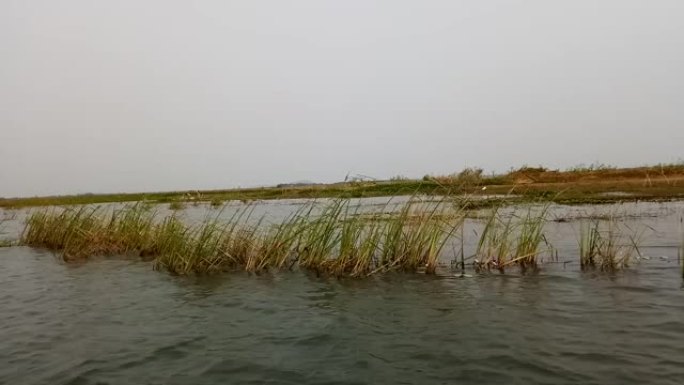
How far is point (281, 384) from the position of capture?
4.58m

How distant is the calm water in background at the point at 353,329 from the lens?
4.79 meters

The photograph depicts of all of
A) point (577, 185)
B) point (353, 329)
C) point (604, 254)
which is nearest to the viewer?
point (353, 329)

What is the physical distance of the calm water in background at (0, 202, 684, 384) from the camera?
479cm

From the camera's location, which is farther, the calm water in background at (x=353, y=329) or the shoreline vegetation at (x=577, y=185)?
the shoreline vegetation at (x=577, y=185)

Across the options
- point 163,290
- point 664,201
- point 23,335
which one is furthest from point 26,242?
point 664,201

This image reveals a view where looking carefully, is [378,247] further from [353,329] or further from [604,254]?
[604,254]

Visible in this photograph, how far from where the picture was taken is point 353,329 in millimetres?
6281

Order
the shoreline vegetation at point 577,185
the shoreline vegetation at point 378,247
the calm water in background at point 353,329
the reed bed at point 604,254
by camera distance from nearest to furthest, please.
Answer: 1. the calm water in background at point 353,329
2. the reed bed at point 604,254
3. the shoreline vegetation at point 378,247
4. the shoreline vegetation at point 577,185

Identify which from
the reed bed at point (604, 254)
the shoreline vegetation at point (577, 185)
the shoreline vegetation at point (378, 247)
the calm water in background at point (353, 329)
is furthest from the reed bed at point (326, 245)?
the shoreline vegetation at point (577, 185)

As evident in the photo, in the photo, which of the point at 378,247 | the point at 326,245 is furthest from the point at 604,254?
the point at 326,245

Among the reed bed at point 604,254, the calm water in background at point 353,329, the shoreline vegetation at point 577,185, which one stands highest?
the shoreline vegetation at point 577,185

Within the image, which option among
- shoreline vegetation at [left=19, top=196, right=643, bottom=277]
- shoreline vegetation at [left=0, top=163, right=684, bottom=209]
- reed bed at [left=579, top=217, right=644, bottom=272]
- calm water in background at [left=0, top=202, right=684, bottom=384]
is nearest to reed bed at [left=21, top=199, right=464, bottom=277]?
shoreline vegetation at [left=19, top=196, right=643, bottom=277]

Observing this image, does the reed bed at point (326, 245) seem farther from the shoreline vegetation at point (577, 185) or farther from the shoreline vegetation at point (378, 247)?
the shoreline vegetation at point (577, 185)

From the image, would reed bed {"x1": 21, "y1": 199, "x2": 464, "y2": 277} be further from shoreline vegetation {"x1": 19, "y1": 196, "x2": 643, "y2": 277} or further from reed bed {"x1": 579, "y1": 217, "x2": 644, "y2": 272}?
reed bed {"x1": 579, "y1": 217, "x2": 644, "y2": 272}
